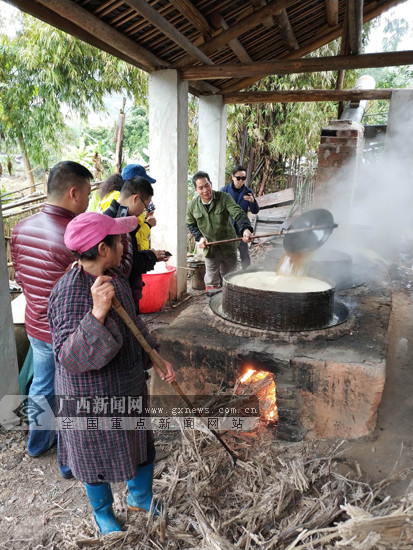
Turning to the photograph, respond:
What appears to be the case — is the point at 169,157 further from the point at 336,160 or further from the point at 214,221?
the point at 336,160

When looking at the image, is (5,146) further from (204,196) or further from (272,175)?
(204,196)

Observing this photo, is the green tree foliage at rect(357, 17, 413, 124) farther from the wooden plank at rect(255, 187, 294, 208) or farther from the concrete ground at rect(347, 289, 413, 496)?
the concrete ground at rect(347, 289, 413, 496)

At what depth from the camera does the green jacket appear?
5148 millimetres

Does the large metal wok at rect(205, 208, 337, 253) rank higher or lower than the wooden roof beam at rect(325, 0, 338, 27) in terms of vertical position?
lower

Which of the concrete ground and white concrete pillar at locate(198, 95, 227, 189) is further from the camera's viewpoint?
white concrete pillar at locate(198, 95, 227, 189)

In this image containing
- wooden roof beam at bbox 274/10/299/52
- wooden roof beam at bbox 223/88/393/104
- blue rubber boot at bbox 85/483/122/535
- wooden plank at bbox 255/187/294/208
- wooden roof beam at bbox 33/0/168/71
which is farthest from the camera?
wooden plank at bbox 255/187/294/208

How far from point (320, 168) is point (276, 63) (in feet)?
5.16

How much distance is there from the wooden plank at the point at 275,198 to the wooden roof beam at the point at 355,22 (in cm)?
528

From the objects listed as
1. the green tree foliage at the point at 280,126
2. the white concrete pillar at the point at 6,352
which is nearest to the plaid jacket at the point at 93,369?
the white concrete pillar at the point at 6,352

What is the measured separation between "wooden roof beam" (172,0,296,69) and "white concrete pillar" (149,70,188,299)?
262 millimetres

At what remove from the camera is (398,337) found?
4613 mm

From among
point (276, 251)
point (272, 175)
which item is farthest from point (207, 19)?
point (272, 175)

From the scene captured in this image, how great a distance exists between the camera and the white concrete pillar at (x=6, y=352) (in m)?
3.01

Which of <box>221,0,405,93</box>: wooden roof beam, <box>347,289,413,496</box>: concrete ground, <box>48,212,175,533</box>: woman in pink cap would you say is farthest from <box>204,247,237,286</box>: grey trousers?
<box>221,0,405,93</box>: wooden roof beam
